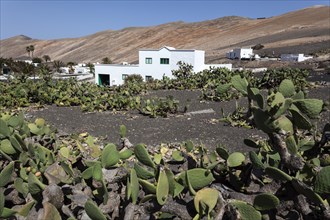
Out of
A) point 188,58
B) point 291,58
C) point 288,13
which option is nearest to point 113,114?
point 188,58

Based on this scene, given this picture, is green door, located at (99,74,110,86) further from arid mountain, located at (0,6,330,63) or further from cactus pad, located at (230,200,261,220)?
arid mountain, located at (0,6,330,63)

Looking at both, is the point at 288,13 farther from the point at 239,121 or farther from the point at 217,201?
the point at 217,201

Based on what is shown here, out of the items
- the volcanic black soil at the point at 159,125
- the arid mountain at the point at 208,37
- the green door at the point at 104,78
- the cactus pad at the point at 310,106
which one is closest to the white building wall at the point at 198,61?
the green door at the point at 104,78

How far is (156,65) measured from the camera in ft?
104

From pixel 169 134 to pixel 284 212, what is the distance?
6.11 meters

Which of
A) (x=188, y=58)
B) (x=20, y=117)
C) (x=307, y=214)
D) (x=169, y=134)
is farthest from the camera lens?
(x=188, y=58)

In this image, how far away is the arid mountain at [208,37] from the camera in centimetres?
7474

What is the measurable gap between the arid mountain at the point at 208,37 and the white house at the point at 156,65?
3283 cm

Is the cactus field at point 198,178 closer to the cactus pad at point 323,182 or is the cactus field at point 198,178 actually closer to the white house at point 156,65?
the cactus pad at point 323,182

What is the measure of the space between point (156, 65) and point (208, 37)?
68.7m

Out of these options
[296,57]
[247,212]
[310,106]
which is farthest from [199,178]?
[296,57]

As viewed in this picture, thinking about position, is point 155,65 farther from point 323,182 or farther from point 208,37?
point 208,37

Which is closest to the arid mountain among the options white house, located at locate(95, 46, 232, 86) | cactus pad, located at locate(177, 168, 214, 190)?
white house, located at locate(95, 46, 232, 86)

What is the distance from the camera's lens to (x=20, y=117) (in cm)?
299
